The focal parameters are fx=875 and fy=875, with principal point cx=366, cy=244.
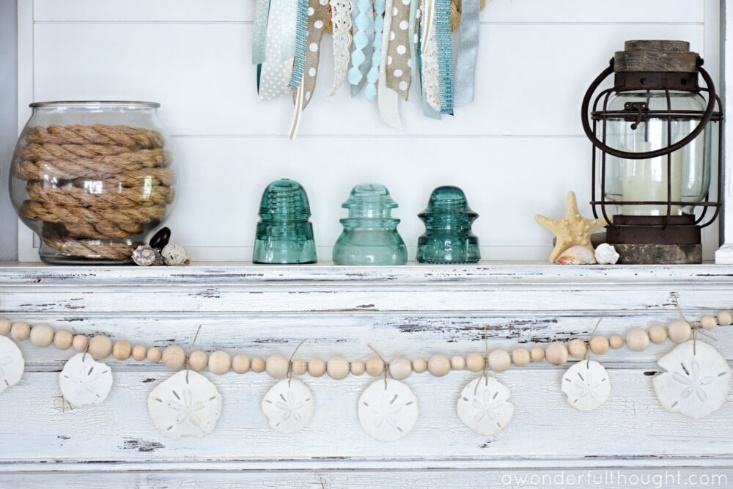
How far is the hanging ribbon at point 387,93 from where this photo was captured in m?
1.24

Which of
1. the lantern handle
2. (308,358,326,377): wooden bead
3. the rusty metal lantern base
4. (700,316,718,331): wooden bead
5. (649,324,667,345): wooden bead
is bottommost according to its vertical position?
(308,358,326,377): wooden bead

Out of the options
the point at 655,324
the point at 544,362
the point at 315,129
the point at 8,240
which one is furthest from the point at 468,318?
the point at 8,240

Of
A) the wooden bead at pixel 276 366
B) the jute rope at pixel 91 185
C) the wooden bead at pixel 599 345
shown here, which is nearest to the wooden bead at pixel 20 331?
the jute rope at pixel 91 185

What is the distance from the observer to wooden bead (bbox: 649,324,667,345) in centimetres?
113

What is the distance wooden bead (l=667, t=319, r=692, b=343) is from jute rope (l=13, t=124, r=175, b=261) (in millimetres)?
694

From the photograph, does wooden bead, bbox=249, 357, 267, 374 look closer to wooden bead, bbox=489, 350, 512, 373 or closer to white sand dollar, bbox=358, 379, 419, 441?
white sand dollar, bbox=358, 379, 419, 441

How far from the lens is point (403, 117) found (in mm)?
1273

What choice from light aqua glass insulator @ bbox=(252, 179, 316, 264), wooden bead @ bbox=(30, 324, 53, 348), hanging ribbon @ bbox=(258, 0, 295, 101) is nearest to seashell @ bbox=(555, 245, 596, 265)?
light aqua glass insulator @ bbox=(252, 179, 316, 264)

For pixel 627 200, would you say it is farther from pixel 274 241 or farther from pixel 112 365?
pixel 112 365

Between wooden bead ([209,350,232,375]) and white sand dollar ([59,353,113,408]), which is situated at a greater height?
wooden bead ([209,350,232,375])

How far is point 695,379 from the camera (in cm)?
115

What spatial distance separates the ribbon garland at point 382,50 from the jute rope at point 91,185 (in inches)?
8.3

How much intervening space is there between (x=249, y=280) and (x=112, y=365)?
0.74 ft

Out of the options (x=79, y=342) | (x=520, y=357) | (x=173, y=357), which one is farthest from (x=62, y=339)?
(x=520, y=357)
